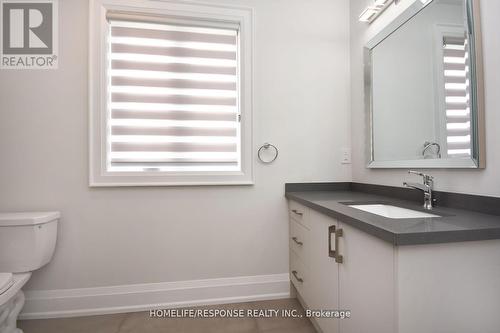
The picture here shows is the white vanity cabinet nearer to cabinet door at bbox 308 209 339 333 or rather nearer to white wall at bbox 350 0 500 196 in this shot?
cabinet door at bbox 308 209 339 333

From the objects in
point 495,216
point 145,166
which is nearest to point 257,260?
point 145,166

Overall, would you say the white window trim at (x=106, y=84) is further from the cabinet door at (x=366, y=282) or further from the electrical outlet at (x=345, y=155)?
the cabinet door at (x=366, y=282)

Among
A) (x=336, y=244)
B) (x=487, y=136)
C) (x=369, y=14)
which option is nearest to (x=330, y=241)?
(x=336, y=244)

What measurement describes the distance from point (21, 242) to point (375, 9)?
2.67 m

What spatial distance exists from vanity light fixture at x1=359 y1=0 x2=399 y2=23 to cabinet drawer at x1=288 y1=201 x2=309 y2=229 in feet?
4.53

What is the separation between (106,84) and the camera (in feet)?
5.58

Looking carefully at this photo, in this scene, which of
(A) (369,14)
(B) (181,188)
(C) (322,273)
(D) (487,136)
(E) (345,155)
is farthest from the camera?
(E) (345,155)

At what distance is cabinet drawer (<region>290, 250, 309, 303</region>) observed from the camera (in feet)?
5.08

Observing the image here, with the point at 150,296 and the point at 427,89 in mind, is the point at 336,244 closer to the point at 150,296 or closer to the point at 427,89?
the point at 427,89

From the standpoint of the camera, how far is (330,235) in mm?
1160

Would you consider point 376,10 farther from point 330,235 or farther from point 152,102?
point 152,102

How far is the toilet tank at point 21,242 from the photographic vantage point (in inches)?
56.3

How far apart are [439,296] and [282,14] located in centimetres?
200

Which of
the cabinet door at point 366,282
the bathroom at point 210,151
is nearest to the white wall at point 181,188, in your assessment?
the bathroom at point 210,151
